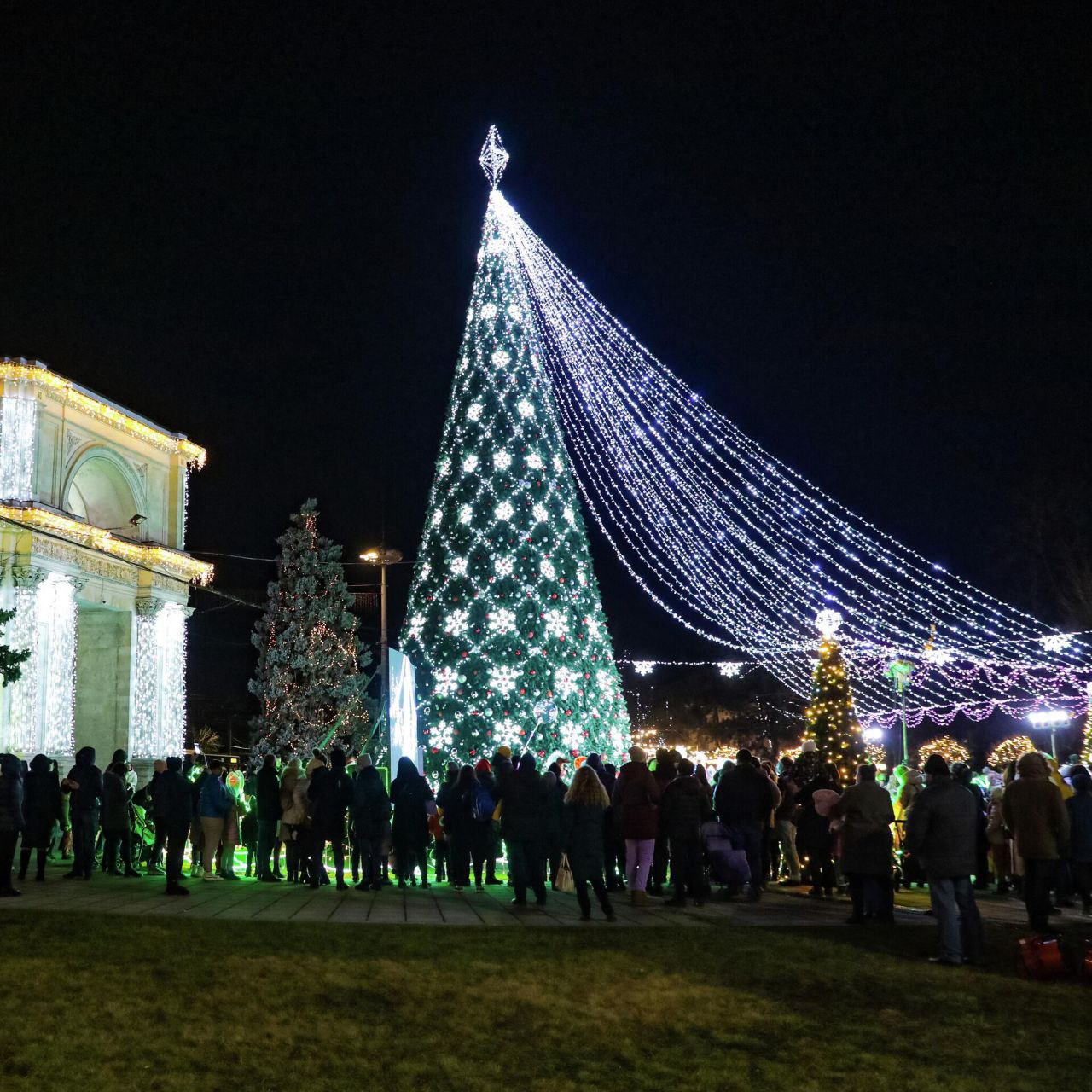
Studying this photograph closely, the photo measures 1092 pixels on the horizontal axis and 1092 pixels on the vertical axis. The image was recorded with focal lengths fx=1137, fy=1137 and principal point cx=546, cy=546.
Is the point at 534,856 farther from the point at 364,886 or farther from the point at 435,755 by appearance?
the point at 435,755

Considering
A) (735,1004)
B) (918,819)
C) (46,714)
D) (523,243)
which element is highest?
(523,243)

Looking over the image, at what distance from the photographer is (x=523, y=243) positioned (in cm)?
2166

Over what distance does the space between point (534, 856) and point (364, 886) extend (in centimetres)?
297

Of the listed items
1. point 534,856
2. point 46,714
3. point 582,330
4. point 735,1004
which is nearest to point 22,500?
point 46,714

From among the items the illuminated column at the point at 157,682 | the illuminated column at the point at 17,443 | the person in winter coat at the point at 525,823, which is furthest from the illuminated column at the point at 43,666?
the person in winter coat at the point at 525,823

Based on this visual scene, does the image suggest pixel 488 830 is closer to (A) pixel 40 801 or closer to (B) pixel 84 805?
(B) pixel 84 805

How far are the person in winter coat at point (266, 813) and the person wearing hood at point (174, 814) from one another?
190cm

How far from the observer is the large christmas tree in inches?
1561

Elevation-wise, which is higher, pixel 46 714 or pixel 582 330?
pixel 582 330

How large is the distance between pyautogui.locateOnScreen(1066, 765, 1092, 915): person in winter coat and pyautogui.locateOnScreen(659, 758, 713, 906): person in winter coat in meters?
3.91

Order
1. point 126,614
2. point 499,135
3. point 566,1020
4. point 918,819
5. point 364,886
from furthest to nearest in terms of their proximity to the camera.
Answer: point 126,614 < point 499,135 < point 364,886 < point 918,819 < point 566,1020

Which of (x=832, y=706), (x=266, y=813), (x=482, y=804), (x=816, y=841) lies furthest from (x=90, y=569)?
(x=816, y=841)

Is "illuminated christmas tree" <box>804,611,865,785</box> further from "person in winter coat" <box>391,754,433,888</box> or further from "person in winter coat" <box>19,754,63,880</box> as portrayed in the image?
"person in winter coat" <box>19,754,63,880</box>

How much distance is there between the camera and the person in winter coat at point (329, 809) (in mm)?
14008
